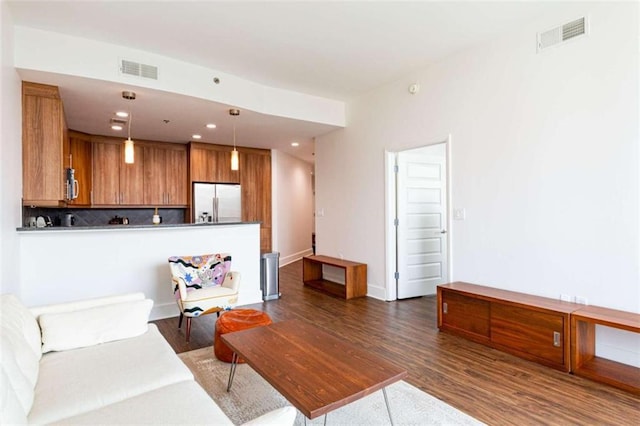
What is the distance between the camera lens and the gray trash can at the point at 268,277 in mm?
4949

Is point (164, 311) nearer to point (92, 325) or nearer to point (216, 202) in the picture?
point (92, 325)

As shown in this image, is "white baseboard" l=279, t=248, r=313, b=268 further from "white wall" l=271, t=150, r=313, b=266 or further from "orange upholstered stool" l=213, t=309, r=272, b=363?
"orange upholstered stool" l=213, t=309, r=272, b=363

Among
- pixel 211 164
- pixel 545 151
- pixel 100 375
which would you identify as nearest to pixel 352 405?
pixel 100 375

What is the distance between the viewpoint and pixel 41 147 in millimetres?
3424

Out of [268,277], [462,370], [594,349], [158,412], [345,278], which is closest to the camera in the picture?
[158,412]

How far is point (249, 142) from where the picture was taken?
6.80 metres

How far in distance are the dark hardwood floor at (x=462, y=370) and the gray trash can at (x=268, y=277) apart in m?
0.40

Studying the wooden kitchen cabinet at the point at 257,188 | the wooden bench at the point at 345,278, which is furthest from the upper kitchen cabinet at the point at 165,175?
the wooden bench at the point at 345,278

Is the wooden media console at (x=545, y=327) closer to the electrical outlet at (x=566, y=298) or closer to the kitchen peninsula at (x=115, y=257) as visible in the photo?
the electrical outlet at (x=566, y=298)

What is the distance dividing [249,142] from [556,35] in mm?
5134

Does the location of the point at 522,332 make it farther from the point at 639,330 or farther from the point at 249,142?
the point at 249,142

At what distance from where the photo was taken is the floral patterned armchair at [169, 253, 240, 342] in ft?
11.1

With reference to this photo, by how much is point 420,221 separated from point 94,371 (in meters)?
4.27

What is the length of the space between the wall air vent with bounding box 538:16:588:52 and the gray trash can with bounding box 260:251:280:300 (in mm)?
3987
